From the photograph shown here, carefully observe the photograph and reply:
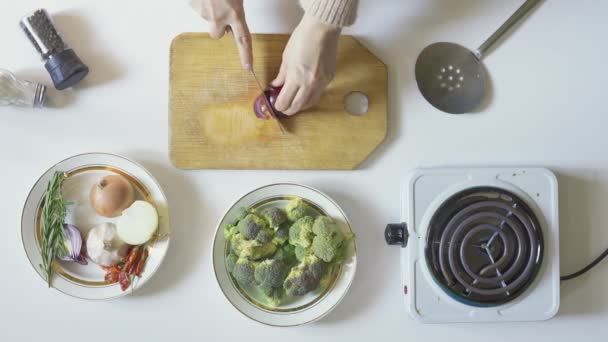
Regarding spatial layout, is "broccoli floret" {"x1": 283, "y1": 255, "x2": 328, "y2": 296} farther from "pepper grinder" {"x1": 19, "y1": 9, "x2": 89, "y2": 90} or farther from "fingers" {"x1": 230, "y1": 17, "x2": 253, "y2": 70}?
"pepper grinder" {"x1": 19, "y1": 9, "x2": 89, "y2": 90}

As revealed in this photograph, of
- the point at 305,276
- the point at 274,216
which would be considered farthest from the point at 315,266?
the point at 274,216

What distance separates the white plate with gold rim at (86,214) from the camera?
119cm

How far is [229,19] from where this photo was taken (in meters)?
1.13

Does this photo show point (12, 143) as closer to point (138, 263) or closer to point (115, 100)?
point (115, 100)

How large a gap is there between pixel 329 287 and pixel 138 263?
43 centimetres

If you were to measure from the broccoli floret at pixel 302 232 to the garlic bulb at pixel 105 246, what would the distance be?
372 millimetres

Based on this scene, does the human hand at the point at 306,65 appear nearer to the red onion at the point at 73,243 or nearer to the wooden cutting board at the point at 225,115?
the wooden cutting board at the point at 225,115

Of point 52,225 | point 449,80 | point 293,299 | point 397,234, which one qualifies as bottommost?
point 293,299

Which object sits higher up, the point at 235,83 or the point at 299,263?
the point at 235,83

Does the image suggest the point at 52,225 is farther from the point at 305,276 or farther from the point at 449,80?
the point at 449,80

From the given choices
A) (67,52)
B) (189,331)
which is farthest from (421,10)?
(189,331)

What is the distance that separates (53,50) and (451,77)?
900mm

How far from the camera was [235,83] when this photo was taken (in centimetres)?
123

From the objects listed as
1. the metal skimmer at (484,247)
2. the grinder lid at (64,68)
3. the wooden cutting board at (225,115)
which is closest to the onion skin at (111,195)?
the wooden cutting board at (225,115)
